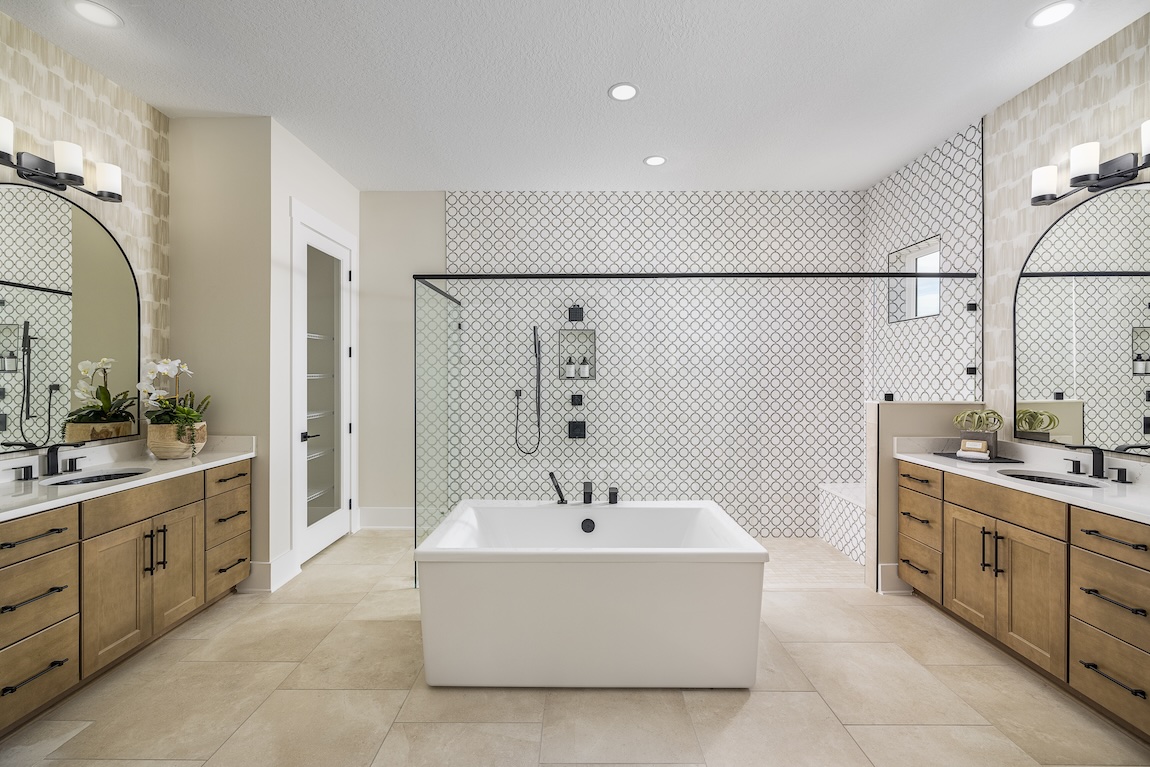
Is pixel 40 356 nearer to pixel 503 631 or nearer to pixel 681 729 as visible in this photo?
pixel 503 631

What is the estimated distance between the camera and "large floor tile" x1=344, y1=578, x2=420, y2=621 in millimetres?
3076

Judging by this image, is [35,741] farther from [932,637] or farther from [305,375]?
[932,637]

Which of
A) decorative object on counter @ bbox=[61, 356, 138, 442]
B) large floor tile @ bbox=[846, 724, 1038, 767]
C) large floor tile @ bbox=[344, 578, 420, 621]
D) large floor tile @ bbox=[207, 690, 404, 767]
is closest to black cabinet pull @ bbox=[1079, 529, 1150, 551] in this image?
large floor tile @ bbox=[846, 724, 1038, 767]

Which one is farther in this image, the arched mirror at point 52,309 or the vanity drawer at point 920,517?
the vanity drawer at point 920,517

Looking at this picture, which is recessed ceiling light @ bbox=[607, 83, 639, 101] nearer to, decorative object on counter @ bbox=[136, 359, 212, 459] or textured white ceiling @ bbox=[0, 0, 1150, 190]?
textured white ceiling @ bbox=[0, 0, 1150, 190]

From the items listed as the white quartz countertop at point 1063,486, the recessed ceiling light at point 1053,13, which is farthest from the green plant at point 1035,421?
the recessed ceiling light at point 1053,13

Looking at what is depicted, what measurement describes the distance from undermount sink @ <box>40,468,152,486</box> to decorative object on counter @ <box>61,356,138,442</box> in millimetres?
243

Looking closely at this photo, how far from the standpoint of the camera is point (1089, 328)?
2.77m

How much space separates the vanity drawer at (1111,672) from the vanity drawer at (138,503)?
3.89 metres

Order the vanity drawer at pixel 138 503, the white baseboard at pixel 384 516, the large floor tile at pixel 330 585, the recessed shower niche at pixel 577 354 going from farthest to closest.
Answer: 1. the white baseboard at pixel 384 516
2. the recessed shower niche at pixel 577 354
3. the large floor tile at pixel 330 585
4. the vanity drawer at pixel 138 503

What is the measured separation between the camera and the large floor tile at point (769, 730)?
192cm

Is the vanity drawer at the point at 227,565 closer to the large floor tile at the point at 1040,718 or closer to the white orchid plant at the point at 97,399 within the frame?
the white orchid plant at the point at 97,399

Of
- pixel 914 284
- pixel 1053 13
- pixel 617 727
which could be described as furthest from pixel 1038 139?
pixel 617 727

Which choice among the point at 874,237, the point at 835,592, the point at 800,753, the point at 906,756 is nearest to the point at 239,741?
the point at 800,753
